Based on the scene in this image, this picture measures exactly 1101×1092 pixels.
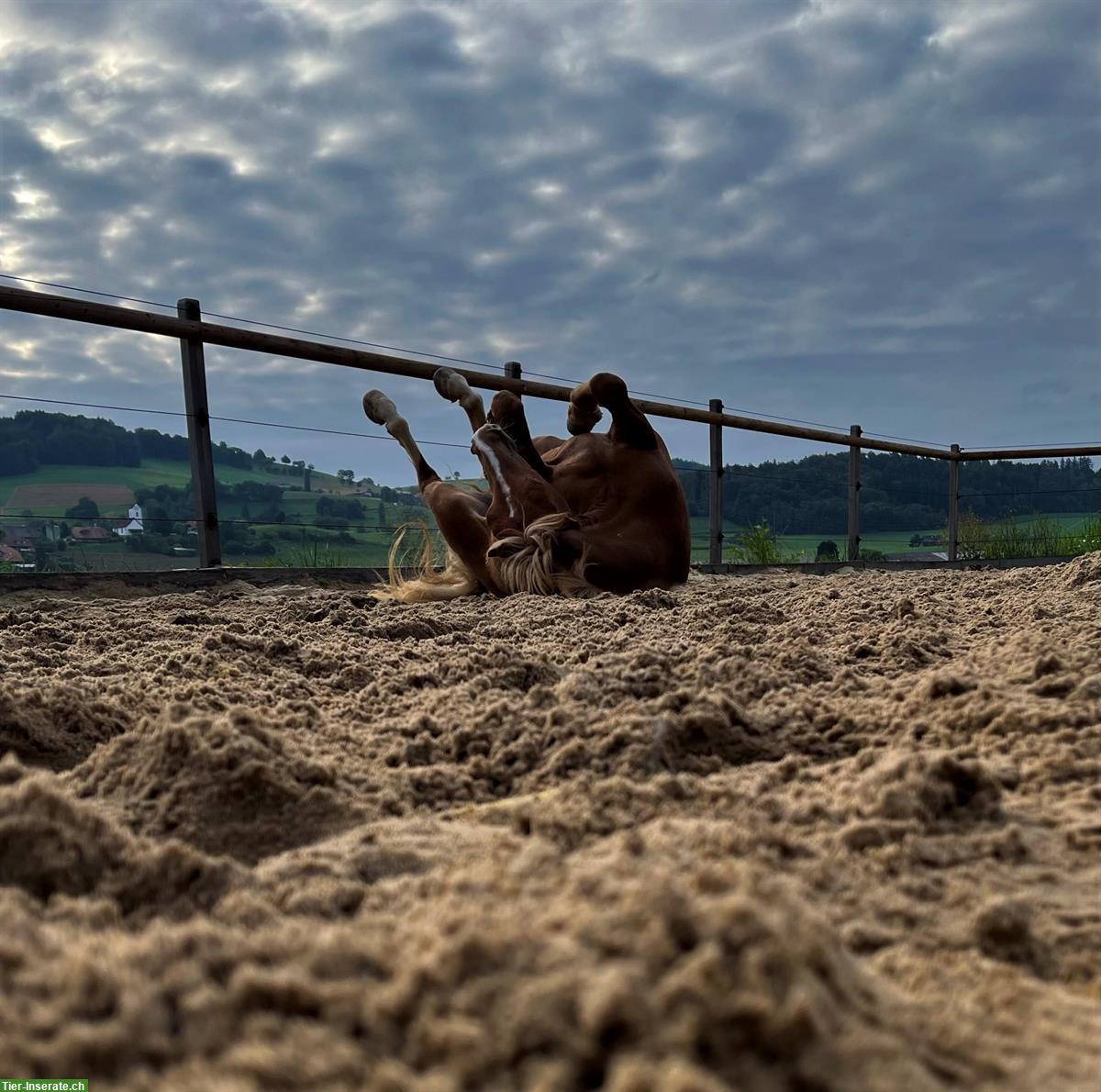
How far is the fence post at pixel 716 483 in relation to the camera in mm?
7152

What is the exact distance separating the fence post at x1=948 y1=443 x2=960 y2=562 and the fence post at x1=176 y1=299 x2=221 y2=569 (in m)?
7.99

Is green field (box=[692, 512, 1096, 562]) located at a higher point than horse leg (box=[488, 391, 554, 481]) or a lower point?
lower

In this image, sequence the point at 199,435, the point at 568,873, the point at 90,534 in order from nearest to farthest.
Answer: the point at 568,873
the point at 199,435
the point at 90,534

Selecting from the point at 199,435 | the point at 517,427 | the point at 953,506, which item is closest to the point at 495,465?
the point at 517,427

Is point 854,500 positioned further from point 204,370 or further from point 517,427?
point 204,370

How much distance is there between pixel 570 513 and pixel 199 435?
1931 mm

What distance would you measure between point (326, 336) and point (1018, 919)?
470 cm

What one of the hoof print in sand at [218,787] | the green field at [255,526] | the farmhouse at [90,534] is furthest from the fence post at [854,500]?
the hoof print in sand at [218,787]

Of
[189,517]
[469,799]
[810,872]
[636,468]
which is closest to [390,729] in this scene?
[469,799]

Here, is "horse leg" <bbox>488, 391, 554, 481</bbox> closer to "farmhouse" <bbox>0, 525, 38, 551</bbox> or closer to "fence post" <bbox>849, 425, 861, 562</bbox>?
"farmhouse" <bbox>0, 525, 38, 551</bbox>

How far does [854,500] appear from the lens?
859 cm

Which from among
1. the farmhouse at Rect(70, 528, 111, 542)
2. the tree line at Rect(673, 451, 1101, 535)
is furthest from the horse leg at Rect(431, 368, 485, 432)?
the tree line at Rect(673, 451, 1101, 535)

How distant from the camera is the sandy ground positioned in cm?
48

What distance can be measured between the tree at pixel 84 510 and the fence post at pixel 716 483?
4.50 meters
